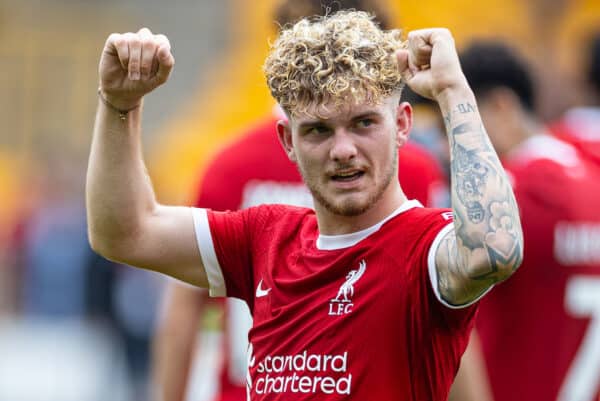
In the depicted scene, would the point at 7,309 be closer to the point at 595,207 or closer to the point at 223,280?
the point at 595,207

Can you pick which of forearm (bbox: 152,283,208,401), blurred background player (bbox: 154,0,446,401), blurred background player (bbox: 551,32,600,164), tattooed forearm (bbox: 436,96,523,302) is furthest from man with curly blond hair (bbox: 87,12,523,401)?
blurred background player (bbox: 551,32,600,164)

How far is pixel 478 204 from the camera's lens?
9.91ft

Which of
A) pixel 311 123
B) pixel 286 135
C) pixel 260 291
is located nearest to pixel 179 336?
pixel 260 291

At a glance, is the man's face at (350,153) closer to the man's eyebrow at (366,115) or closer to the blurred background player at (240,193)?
the man's eyebrow at (366,115)

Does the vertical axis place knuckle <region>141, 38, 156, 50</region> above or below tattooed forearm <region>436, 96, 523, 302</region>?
above

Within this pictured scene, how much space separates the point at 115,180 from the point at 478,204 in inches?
42.3

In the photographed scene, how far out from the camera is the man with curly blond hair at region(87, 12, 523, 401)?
10.1 ft

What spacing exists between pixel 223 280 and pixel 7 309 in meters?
14.8

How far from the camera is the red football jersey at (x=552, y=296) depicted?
5.29 meters

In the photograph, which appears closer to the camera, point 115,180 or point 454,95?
point 454,95

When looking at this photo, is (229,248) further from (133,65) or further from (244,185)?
(244,185)

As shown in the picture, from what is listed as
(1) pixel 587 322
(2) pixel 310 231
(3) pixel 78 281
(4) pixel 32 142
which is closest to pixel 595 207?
(1) pixel 587 322

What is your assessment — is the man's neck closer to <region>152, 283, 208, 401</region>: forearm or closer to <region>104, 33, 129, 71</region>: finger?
<region>104, 33, 129, 71</region>: finger

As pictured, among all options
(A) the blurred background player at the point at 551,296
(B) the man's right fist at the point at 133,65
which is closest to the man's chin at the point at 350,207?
(B) the man's right fist at the point at 133,65
